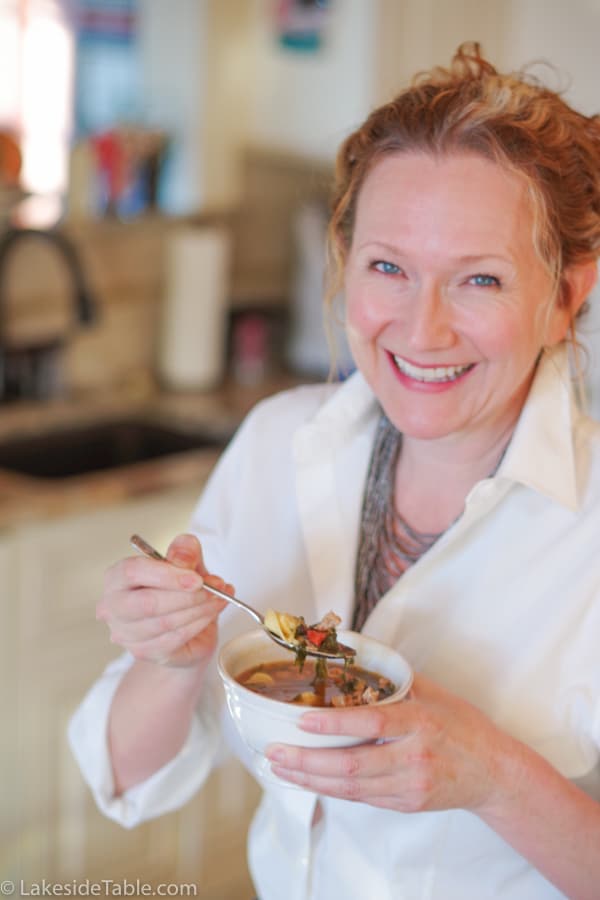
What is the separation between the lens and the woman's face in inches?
46.0

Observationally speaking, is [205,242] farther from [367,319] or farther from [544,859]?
[544,859]

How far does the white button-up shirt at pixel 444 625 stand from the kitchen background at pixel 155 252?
38.1 inches

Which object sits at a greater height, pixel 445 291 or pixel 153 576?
pixel 445 291

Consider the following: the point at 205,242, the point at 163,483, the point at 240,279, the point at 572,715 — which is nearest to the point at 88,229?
the point at 205,242

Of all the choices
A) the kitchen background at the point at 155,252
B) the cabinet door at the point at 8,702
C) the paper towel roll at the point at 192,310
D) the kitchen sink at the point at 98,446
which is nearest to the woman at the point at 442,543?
the cabinet door at the point at 8,702

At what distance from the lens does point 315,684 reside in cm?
107

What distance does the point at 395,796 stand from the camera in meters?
1.01

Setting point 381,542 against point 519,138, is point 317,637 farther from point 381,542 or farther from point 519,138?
point 519,138

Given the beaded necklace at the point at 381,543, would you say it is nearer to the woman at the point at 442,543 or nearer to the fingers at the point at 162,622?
the woman at the point at 442,543

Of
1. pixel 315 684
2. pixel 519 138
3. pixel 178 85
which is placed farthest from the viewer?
pixel 178 85

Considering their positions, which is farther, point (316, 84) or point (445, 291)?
point (316, 84)

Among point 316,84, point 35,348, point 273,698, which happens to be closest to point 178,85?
point 316,84

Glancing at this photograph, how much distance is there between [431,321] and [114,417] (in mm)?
1797

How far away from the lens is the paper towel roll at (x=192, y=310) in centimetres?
306
